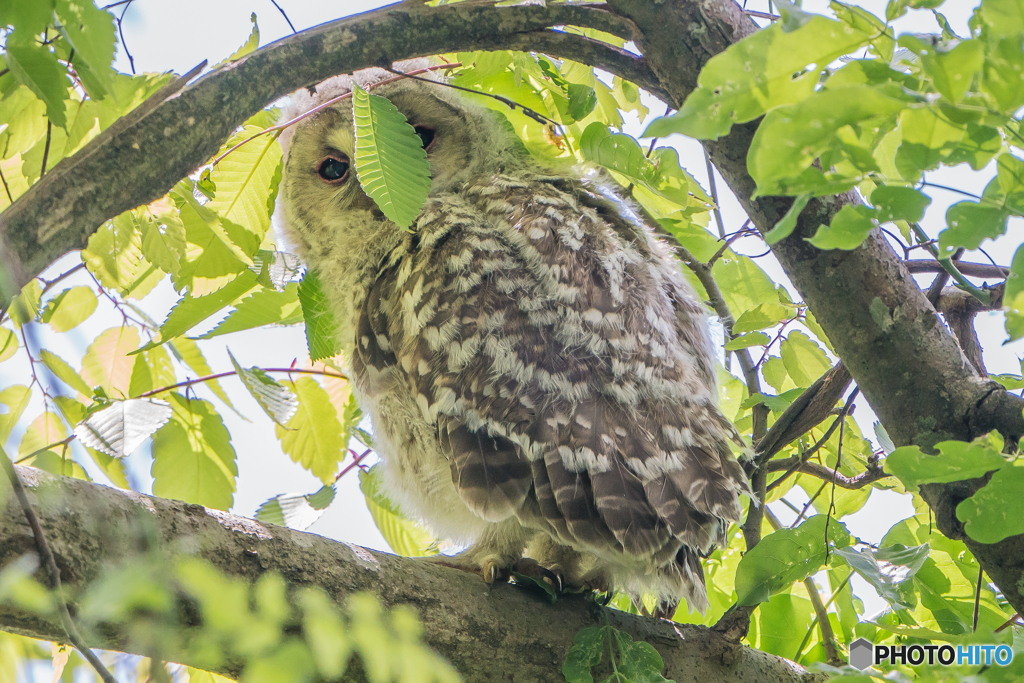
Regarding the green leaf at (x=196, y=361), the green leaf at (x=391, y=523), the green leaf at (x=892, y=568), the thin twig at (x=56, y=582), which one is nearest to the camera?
the thin twig at (x=56, y=582)

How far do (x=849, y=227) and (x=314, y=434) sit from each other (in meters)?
1.39

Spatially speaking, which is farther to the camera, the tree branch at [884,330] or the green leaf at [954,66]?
the tree branch at [884,330]

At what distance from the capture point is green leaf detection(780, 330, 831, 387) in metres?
1.66

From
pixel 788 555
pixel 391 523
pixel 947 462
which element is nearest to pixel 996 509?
pixel 947 462

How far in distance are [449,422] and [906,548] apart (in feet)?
2.53

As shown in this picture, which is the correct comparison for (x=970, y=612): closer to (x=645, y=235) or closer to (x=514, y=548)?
(x=514, y=548)

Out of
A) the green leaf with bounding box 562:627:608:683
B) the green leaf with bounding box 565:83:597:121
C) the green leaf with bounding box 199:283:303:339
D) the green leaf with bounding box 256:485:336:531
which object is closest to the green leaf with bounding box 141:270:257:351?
the green leaf with bounding box 199:283:303:339

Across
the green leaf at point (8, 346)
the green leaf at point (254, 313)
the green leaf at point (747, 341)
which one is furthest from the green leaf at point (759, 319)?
the green leaf at point (8, 346)

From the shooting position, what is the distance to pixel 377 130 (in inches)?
49.8

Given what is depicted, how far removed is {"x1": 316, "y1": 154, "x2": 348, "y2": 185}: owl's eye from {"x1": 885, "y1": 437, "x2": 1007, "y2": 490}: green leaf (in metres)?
1.64

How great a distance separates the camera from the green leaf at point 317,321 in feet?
5.83

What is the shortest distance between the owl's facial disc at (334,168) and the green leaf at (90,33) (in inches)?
48.9

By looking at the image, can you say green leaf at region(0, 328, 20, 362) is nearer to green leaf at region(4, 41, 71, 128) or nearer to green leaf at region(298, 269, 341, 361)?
green leaf at region(298, 269, 341, 361)

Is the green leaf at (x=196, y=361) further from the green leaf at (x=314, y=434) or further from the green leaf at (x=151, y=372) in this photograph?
the green leaf at (x=314, y=434)
